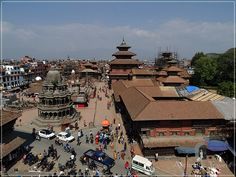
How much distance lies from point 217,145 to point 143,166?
30.8 feet

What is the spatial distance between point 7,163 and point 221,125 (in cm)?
2460

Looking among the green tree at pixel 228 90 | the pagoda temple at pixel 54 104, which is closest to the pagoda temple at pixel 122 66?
the green tree at pixel 228 90

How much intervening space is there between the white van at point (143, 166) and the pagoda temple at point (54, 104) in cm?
1990

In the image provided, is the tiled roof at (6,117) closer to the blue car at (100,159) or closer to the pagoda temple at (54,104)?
the blue car at (100,159)

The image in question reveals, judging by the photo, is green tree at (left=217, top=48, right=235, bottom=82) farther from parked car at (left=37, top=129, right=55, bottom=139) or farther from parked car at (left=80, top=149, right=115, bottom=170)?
parked car at (left=80, top=149, right=115, bottom=170)

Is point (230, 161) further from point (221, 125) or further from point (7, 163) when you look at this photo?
point (7, 163)

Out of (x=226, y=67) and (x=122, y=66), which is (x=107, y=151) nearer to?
(x=122, y=66)

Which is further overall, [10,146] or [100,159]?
[100,159]

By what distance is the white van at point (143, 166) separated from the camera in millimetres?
26969

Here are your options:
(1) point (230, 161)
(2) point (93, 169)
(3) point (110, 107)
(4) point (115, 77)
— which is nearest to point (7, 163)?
(2) point (93, 169)

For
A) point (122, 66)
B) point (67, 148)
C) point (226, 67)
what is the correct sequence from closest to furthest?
point (67, 148), point (122, 66), point (226, 67)

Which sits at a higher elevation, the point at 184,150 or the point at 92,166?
the point at 184,150

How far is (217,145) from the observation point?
30.5 m

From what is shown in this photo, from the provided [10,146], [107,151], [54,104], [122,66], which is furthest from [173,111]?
[122,66]
